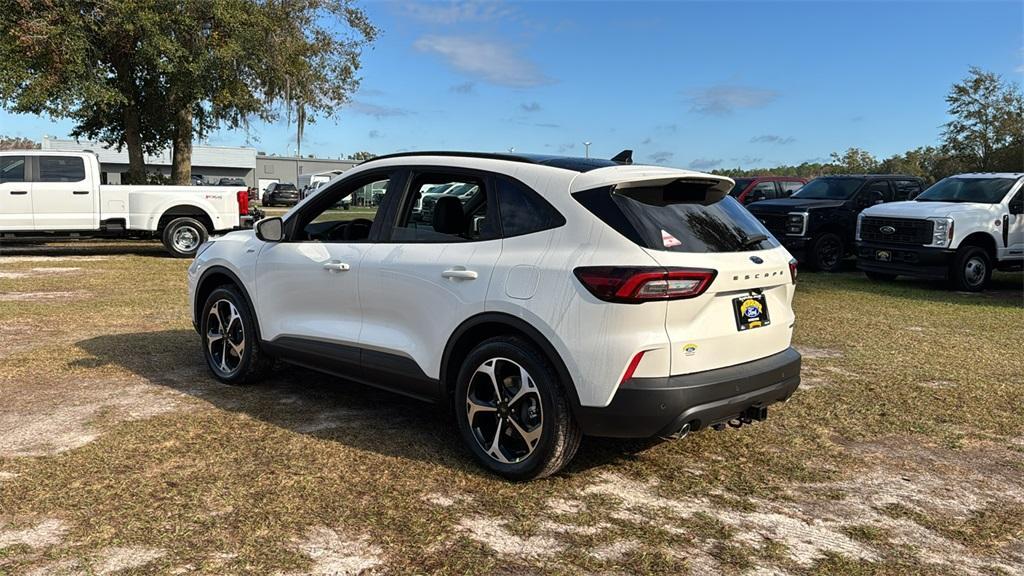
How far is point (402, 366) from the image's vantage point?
436cm

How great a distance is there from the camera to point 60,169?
1452 cm

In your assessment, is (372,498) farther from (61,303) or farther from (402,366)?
(61,303)

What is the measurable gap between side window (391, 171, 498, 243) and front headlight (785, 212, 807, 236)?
11859 mm

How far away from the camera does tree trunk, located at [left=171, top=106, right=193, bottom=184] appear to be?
76.0 feet

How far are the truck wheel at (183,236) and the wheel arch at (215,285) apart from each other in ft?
32.8

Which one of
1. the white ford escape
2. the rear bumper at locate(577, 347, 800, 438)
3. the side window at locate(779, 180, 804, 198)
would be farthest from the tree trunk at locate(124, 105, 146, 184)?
the rear bumper at locate(577, 347, 800, 438)

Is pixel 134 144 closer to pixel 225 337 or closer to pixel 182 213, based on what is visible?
pixel 182 213

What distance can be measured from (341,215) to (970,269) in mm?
11106

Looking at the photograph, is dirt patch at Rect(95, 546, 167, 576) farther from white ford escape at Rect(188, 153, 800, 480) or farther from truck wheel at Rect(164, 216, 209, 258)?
truck wheel at Rect(164, 216, 209, 258)

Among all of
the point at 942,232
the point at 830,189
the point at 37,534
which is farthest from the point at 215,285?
the point at 830,189

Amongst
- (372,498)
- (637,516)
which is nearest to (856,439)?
(637,516)

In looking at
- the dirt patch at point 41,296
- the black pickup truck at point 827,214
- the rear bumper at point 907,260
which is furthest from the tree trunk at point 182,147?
the rear bumper at point 907,260

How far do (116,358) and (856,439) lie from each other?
223 inches

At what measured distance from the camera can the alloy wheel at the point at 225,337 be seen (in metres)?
5.59
